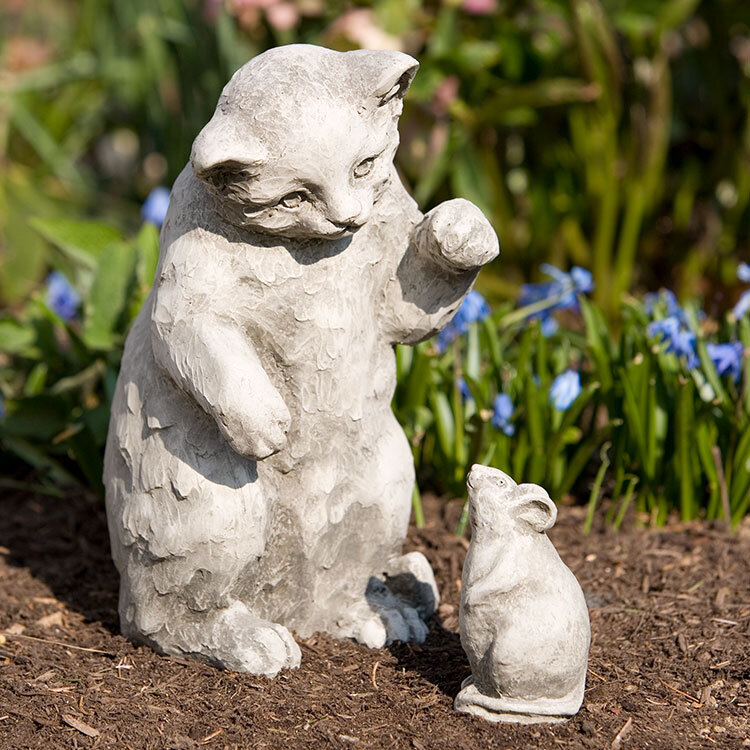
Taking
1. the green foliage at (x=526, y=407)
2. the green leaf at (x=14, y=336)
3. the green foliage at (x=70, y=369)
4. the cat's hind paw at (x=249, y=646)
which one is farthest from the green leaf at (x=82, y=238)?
the cat's hind paw at (x=249, y=646)

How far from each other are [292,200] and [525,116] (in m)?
3.45

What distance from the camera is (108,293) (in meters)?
3.66

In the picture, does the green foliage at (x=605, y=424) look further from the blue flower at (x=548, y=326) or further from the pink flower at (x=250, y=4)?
the pink flower at (x=250, y=4)

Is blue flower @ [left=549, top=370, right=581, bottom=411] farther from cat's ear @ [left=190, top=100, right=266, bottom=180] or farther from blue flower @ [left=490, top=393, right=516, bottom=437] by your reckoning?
cat's ear @ [left=190, top=100, right=266, bottom=180]

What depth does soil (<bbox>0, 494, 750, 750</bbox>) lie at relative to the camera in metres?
2.15

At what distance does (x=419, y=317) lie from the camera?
2412 millimetres

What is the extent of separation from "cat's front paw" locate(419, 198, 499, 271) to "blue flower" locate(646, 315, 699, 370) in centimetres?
114

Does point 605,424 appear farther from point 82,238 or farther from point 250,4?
point 250,4

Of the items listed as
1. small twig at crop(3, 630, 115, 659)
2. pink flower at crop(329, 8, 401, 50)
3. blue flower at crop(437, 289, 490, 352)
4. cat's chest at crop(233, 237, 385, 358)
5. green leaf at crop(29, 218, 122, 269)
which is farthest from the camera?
pink flower at crop(329, 8, 401, 50)

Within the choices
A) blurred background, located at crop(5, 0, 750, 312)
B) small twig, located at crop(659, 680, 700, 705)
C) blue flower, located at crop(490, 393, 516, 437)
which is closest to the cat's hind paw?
small twig, located at crop(659, 680, 700, 705)

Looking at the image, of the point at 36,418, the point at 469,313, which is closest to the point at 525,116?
the point at 469,313

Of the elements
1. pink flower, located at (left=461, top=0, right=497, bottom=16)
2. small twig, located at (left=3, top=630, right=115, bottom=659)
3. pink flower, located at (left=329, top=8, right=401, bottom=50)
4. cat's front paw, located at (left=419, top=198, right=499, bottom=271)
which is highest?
pink flower, located at (left=461, top=0, right=497, bottom=16)

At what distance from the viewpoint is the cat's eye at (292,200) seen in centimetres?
207

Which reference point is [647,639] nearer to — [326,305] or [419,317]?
[419,317]
